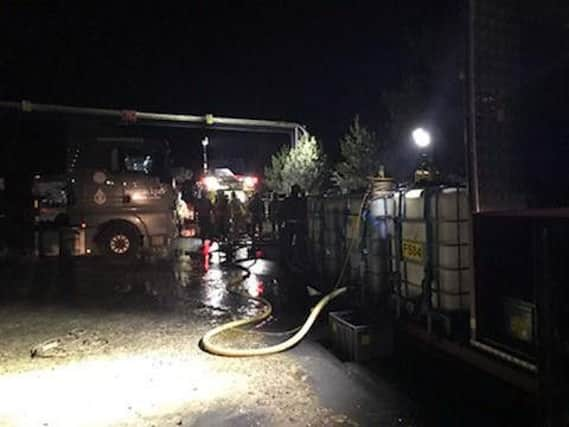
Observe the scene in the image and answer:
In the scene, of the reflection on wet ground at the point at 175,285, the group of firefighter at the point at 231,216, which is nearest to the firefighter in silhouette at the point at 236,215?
the group of firefighter at the point at 231,216

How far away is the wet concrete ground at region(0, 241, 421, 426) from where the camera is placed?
13.9 ft

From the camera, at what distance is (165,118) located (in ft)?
66.7

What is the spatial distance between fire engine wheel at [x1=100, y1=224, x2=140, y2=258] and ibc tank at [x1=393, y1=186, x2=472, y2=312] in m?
9.43

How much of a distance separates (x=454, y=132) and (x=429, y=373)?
10.7m

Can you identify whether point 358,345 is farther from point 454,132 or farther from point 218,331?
point 454,132

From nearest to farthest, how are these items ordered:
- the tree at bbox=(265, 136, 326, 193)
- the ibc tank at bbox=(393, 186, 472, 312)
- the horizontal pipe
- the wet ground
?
the wet ground → the ibc tank at bbox=(393, 186, 472, 312) → the horizontal pipe → the tree at bbox=(265, 136, 326, 193)

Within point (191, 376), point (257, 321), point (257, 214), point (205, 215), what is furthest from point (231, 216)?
point (191, 376)

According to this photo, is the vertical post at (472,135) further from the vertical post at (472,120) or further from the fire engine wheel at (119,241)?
the fire engine wheel at (119,241)

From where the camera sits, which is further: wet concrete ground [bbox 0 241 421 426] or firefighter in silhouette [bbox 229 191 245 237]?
firefighter in silhouette [bbox 229 191 245 237]

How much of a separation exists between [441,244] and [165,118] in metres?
17.4

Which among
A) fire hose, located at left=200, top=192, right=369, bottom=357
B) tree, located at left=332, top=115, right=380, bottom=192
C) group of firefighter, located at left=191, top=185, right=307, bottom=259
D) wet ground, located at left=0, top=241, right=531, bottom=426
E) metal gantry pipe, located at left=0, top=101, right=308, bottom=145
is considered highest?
metal gantry pipe, located at left=0, top=101, right=308, bottom=145

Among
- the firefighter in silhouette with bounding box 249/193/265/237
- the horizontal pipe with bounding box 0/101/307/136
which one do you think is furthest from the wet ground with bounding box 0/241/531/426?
the horizontal pipe with bounding box 0/101/307/136

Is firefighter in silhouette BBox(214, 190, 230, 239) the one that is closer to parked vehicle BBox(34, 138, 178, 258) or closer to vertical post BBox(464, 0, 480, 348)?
parked vehicle BBox(34, 138, 178, 258)

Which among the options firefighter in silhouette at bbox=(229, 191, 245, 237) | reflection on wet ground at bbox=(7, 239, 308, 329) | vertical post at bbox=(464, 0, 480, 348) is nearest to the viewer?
vertical post at bbox=(464, 0, 480, 348)
